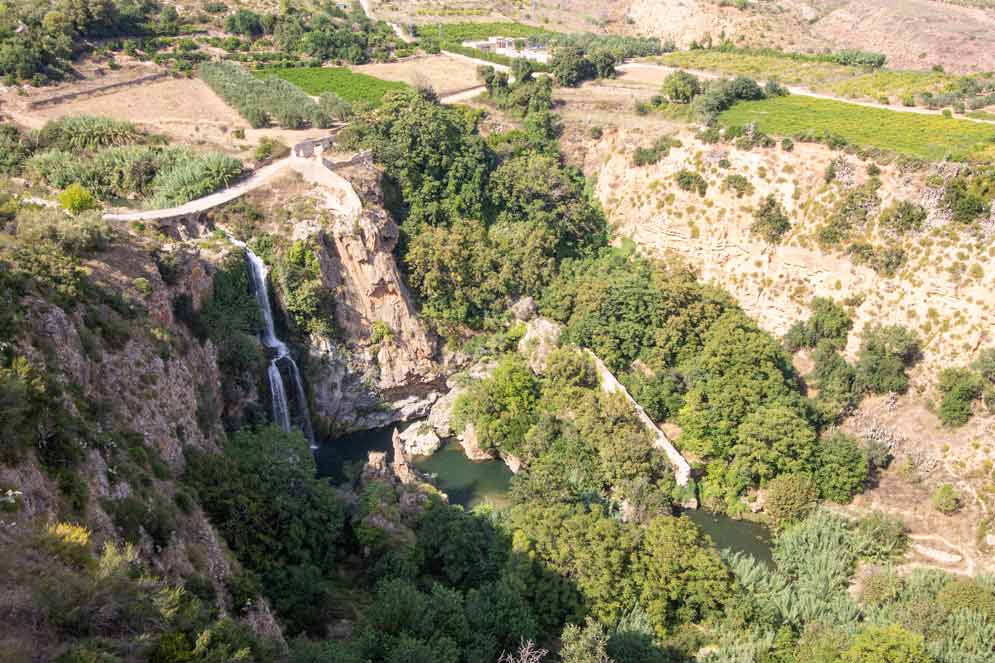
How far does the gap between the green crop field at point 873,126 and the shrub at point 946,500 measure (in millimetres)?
23272

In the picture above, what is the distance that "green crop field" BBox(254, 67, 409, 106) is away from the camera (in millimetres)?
71512

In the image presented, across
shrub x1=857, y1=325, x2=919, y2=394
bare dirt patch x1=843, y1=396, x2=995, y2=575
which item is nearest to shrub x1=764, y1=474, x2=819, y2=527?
bare dirt patch x1=843, y1=396, x2=995, y2=575

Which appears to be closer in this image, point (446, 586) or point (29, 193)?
point (446, 586)

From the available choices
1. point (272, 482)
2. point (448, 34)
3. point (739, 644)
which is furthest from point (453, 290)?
point (448, 34)

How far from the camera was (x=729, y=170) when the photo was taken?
191 feet

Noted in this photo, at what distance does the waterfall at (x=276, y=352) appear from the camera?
4533 cm

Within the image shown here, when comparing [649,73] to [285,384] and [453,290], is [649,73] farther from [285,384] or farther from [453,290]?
[285,384]

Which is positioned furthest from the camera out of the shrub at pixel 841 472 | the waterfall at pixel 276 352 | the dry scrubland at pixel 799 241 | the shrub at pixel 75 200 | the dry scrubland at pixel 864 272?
the dry scrubland at pixel 799 241

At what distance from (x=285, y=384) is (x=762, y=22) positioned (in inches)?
3448

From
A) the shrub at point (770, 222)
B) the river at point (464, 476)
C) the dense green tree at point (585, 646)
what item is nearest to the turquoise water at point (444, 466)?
the river at point (464, 476)

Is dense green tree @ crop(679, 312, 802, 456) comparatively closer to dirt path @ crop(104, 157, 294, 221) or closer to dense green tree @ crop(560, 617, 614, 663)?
dense green tree @ crop(560, 617, 614, 663)

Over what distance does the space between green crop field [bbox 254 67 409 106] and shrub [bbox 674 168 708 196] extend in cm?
2935

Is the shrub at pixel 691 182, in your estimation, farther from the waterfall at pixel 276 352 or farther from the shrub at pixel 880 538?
the waterfall at pixel 276 352

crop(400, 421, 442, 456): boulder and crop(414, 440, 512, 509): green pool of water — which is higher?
crop(400, 421, 442, 456): boulder
